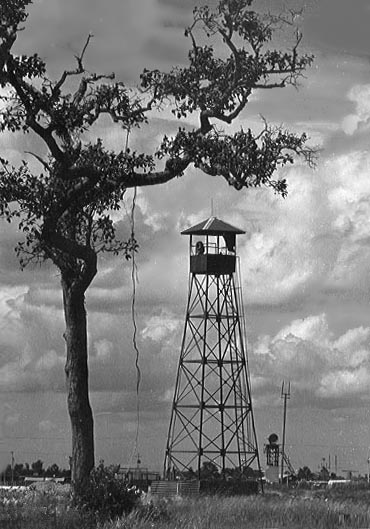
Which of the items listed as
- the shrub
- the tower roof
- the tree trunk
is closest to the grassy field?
the shrub

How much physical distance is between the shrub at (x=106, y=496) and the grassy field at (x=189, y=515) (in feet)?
1.24

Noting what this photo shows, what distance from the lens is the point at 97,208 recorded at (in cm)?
3612

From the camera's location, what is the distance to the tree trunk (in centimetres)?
3453

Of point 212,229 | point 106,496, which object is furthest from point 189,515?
point 212,229

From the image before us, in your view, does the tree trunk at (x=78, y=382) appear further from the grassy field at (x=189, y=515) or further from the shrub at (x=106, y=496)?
the shrub at (x=106, y=496)

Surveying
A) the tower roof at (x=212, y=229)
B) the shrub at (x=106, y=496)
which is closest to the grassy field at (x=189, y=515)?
the shrub at (x=106, y=496)

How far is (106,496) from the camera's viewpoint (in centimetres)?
3091

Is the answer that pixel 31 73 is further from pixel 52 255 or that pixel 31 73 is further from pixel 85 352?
pixel 85 352

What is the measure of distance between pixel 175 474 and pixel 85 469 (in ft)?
108

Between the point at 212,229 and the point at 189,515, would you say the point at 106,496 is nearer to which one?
the point at 189,515

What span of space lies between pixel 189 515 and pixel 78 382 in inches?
188

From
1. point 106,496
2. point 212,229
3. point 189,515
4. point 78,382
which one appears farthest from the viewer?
point 212,229

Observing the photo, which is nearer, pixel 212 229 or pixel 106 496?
pixel 106 496

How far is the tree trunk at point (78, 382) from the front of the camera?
1359 inches
